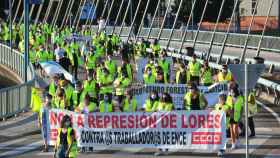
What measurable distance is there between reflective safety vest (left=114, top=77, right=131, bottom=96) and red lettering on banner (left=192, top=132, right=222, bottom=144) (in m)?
5.77

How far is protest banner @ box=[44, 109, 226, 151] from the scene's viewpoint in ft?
57.4

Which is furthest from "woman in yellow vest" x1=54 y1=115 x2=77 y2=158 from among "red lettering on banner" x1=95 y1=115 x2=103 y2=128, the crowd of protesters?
"red lettering on banner" x1=95 y1=115 x2=103 y2=128

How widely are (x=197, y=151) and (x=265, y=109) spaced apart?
26.5 feet

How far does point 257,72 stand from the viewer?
14086mm

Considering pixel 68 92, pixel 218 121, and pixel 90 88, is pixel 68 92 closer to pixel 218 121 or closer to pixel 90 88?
pixel 90 88

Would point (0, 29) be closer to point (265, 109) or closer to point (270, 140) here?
point (265, 109)

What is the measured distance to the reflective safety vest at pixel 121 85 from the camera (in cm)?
2329

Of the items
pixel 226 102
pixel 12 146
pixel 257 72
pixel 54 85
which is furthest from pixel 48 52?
pixel 257 72

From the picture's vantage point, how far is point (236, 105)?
60.6 feet

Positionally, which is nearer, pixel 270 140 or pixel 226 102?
pixel 226 102

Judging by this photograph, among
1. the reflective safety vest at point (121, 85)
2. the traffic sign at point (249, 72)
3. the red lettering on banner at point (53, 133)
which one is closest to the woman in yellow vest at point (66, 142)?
the red lettering on banner at point (53, 133)

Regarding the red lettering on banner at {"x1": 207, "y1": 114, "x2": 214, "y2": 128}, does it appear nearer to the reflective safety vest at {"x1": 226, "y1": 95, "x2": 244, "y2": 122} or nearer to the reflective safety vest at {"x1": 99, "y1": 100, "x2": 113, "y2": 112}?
the reflective safety vest at {"x1": 226, "y1": 95, "x2": 244, "y2": 122}

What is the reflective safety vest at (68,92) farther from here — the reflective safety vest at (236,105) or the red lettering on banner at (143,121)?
the reflective safety vest at (236,105)

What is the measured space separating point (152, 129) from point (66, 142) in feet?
10.9
